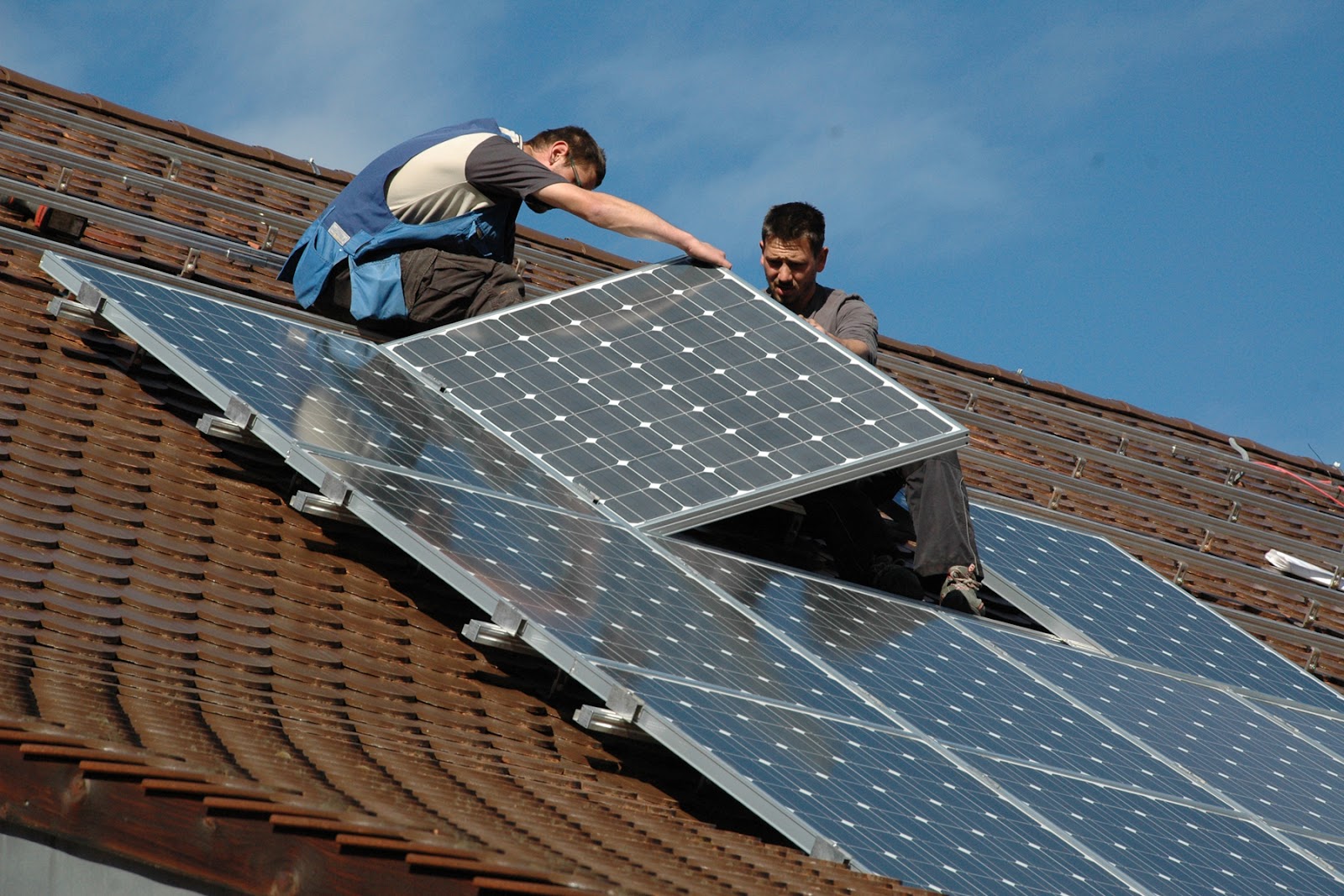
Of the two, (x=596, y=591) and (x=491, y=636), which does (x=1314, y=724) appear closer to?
(x=596, y=591)

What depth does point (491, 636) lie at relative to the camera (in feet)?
23.1

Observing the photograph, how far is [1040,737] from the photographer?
7.92 meters

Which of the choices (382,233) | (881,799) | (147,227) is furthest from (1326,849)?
(147,227)

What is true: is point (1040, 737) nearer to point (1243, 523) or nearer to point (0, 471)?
point (0, 471)

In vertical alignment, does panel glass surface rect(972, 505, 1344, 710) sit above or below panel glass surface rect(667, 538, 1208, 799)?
above

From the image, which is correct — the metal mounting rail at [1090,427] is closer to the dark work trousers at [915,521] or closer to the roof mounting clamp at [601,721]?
the dark work trousers at [915,521]

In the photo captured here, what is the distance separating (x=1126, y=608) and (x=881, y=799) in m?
4.92

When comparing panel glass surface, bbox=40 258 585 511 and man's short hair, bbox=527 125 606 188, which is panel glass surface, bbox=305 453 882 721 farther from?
man's short hair, bbox=527 125 606 188

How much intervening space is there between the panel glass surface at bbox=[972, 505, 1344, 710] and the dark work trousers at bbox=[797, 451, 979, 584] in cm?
77

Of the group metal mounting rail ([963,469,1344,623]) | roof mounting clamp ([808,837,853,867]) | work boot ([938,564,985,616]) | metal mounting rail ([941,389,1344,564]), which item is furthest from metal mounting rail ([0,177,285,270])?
roof mounting clamp ([808,837,853,867])

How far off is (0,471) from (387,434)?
65.0 inches

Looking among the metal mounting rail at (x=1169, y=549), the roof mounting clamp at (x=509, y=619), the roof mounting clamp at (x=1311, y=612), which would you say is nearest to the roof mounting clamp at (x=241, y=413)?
the roof mounting clamp at (x=509, y=619)

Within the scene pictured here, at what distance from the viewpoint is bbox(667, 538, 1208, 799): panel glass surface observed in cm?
773

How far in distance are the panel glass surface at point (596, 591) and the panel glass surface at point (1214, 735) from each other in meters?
1.91
